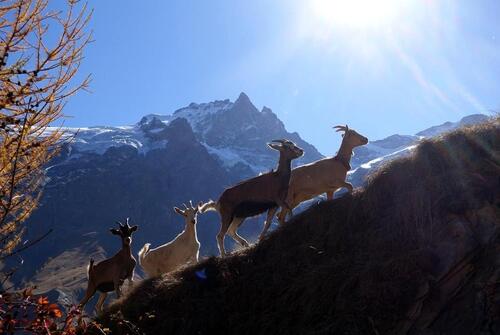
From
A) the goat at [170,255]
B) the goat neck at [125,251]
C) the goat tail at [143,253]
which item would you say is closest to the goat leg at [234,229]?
the goat at [170,255]

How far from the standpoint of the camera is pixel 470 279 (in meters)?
6.13

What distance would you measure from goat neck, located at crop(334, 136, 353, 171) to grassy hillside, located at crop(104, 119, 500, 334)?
399 cm

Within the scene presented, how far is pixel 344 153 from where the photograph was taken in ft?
45.9

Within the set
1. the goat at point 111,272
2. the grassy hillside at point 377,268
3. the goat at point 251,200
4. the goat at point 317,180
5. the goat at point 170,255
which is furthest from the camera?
the goat at point 170,255

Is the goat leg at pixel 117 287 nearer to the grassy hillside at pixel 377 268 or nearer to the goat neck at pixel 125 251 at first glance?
the goat neck at pixel 125 251

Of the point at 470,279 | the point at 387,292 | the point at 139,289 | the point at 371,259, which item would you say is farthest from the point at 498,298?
the point at 139,289

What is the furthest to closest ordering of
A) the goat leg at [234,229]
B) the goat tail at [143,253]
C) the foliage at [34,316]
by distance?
the goat tail at [143,253] < the goat leg at [234,229] < the foliage at [34,316]

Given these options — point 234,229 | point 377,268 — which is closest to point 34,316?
point 377,268

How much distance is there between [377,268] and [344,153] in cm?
723

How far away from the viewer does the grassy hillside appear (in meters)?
6.20

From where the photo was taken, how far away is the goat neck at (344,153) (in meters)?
13.6

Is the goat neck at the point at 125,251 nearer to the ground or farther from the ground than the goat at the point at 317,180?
nearer to the ground

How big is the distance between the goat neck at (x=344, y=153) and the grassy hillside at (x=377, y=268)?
3986mm

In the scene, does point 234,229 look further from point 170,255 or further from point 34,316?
point 34,316
